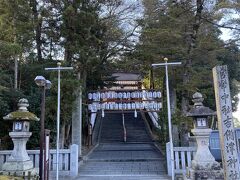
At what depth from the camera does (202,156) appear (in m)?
9.81

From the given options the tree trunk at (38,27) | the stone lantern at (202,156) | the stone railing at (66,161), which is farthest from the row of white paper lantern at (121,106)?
the stone lantern at (202,156)

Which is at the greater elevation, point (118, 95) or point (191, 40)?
point (191, 40)

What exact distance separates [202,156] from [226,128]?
385 centimetres

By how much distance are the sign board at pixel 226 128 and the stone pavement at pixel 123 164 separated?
5776 mm

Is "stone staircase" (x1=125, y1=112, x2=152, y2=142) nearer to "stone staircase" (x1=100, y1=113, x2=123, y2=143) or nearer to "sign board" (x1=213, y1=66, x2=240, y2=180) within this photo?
"stone staircase" (x1=100, y1=113, x2=123, y2=143)

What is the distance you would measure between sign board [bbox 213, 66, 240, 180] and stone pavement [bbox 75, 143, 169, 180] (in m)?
5.78

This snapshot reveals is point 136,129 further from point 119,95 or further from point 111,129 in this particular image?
point 119,95

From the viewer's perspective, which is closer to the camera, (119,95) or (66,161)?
(66,161)

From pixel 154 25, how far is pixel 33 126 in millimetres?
7775

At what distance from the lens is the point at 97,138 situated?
21703 millimetres

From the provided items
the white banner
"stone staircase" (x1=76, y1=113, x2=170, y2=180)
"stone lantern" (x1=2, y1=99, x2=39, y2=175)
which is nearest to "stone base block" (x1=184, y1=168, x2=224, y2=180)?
"stone staircase" (x1=76, y1=113, x2=170, y2=180)

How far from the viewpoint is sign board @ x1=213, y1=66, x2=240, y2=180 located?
6.10 meters

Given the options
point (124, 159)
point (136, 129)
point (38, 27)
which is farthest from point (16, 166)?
point (136, 129)

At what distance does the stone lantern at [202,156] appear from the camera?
938 centimetres
